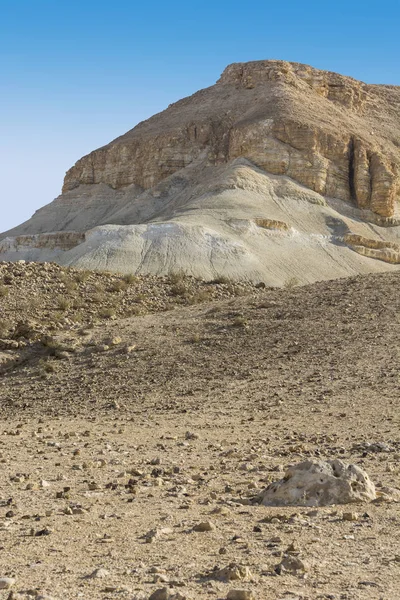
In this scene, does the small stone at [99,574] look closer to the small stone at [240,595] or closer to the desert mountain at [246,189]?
the small stone at [240,595]

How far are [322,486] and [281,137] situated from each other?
196ft

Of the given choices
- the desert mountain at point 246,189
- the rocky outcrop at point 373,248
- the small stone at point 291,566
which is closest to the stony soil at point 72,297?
the small stone at point 291,566

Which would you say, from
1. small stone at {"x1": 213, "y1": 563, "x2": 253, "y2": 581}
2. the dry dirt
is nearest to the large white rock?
the dry dirt

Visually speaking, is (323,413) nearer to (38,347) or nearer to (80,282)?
(38,347)

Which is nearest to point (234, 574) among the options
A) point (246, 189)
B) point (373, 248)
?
point (373, 248)

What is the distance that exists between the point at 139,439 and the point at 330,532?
4.59 metres

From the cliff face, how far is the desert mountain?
0.40ft

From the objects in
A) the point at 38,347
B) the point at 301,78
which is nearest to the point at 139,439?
the point at 38,347

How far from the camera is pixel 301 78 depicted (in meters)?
76.3

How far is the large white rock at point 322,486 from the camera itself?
5.98m

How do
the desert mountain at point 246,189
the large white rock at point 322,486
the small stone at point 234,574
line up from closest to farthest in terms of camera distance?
the small stone at point 234,574
the large white rock at point 322,486
the desert mountain at point 246,189

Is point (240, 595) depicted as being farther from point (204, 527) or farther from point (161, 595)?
point (204, 527)

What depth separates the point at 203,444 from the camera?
906cm

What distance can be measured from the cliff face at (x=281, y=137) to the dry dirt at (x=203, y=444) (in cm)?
4700
